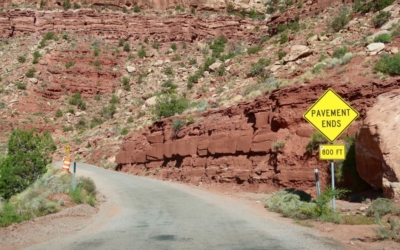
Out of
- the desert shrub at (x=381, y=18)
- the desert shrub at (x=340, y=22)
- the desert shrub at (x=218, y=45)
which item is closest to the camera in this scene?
the desert shrub at (x=381, y=18)

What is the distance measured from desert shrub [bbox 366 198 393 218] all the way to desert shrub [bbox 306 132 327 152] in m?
5.97

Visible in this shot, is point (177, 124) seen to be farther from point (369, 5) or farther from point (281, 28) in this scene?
point (281, 28)

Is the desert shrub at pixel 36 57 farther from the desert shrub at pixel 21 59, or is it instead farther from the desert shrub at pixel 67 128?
the desert shrub at pixel 67 128

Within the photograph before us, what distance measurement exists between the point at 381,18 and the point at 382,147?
2322 centimetres

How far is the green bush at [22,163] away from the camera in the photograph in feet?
70.9

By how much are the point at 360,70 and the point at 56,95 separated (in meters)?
45.8

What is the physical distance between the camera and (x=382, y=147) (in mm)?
11156

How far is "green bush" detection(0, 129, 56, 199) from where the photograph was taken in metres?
21.6

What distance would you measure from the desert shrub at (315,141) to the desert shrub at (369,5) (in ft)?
75.2

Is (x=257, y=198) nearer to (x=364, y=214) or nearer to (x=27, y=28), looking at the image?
(x=364, y=214)

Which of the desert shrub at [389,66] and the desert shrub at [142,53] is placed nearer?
the desert shrub at [389,66]

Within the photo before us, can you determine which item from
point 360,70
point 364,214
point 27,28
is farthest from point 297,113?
Result: point 27,28

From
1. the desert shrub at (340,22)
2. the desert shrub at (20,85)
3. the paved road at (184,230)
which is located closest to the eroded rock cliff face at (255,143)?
the paved road at (184,230)

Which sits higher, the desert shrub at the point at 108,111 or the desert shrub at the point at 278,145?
the desert shrub at the point at 108,111
